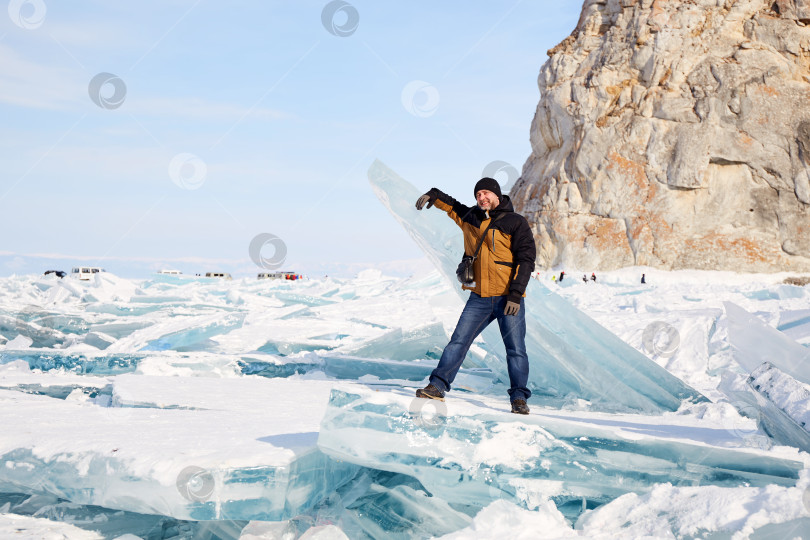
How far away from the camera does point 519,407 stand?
11.0ft

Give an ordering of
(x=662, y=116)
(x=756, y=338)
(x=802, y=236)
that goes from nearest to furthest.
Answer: (x=756, y=338)
(x=802, y=236)
(x=662, y=116)

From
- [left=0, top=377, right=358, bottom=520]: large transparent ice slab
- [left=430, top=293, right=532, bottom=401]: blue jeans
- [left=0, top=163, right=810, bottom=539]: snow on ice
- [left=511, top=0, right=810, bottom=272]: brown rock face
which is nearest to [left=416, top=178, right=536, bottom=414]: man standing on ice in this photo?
[left=430, top=293, right=532, bottom=401]: blue jeans

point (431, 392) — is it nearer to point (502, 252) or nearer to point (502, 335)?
point (502, 335)

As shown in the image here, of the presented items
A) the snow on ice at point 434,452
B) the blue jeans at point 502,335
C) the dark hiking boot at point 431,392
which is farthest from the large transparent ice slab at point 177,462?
the blue jeans at point 502,335

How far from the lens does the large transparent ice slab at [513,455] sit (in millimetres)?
2551

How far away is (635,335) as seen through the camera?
8977 millimetres

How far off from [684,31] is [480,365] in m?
32.1

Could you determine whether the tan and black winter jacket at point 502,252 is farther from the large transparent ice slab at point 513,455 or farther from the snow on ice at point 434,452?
the large transparent ice slab at point 513,455

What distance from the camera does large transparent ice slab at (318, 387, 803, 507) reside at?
100 inches

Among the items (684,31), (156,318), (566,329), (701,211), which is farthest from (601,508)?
(684,31)

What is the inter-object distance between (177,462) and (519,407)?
169cm

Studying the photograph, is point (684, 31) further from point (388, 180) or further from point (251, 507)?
point (251, 507)

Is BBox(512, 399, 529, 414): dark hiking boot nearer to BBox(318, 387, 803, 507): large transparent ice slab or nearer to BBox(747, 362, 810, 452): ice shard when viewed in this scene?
BBox(318, 387, 803, 507): large transparent ice slab

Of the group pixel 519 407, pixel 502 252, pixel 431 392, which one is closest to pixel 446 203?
pixel 502 252
